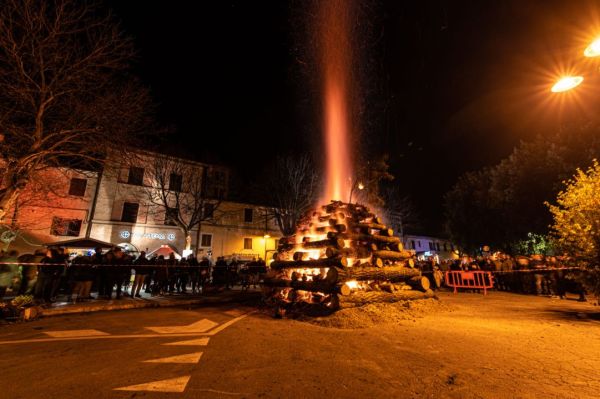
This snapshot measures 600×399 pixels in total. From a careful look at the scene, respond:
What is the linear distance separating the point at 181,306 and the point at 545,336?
11.6 m

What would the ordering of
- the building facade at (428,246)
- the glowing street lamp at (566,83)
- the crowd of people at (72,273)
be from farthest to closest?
the building facade at (428,246), the crowd of people at (72,273), the glowing street lamp at (566,83)

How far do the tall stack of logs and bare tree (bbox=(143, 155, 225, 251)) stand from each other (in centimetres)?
1847

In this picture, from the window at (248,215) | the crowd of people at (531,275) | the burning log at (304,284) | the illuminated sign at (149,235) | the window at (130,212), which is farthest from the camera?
the window at (248,215)

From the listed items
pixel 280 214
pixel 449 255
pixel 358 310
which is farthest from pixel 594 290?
pixel 449 255

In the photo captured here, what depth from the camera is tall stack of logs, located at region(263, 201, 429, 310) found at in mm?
8953

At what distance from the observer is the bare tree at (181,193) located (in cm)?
2756

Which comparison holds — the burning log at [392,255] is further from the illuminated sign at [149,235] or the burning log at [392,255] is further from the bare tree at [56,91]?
the illuminated sign at [149,235]

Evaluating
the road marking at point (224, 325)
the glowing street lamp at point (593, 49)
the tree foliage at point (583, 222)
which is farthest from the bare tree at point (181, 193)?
the glowing street lamp at point (593, 49)

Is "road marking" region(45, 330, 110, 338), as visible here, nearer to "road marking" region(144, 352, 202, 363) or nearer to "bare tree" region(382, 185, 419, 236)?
"road marking" region(144, 352, 202, 363)

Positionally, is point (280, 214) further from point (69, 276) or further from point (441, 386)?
point (441, 386)

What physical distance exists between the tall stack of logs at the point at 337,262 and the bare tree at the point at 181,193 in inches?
→ 727

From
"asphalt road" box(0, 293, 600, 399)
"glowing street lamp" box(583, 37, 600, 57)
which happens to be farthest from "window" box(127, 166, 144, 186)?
"glowing street lamp" box(583, 37, 600, 57)

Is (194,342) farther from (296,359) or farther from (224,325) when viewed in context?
Answer: (296,359)

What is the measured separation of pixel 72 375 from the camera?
13.1 feet
